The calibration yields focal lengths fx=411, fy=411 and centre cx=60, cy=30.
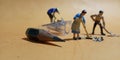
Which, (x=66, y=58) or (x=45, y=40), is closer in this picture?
(x=66, y=58)

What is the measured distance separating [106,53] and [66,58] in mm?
1440

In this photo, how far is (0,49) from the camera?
12.1 metres

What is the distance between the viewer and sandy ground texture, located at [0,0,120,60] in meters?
11.6

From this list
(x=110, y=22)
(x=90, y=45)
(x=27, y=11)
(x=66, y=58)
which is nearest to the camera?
(x=66, y=58)

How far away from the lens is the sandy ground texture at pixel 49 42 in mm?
11586

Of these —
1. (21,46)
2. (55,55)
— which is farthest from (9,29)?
(55,55)

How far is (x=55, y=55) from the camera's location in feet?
37.8

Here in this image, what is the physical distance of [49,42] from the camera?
43.3ft

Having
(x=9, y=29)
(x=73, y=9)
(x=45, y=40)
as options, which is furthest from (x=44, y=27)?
(x=73, y=9)

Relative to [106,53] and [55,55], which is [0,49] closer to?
[55,55]
